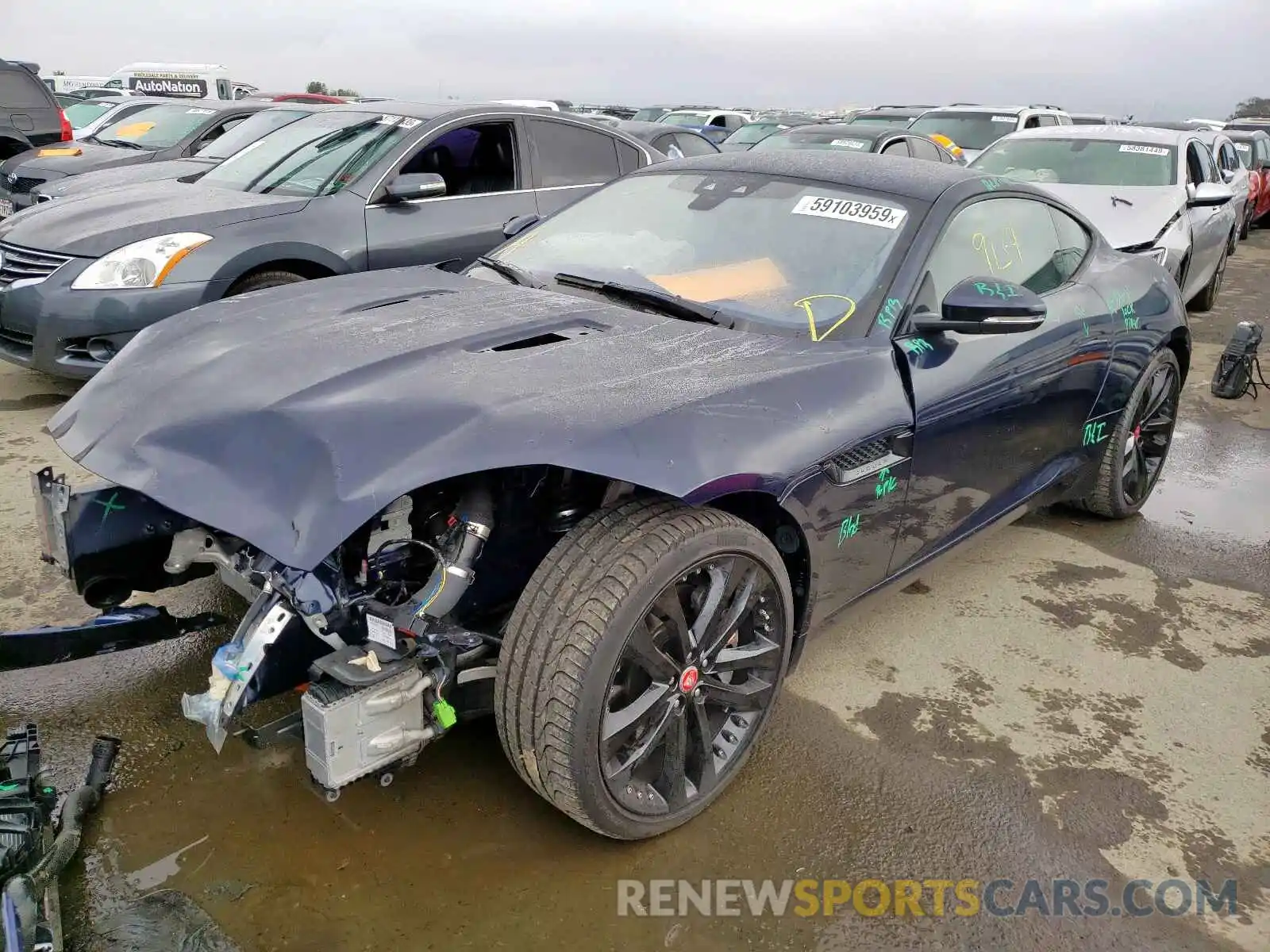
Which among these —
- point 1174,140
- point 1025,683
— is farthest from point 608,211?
point 1174,140

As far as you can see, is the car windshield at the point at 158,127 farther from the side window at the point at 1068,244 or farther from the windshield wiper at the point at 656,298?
the side window at the point at 1068,244

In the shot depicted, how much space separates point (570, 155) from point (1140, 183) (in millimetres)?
4462

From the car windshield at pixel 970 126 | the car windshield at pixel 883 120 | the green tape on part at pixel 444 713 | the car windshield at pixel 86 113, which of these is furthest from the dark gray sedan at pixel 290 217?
the car windshield at pixel 86 113

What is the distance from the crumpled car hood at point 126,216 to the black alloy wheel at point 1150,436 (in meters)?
4.08

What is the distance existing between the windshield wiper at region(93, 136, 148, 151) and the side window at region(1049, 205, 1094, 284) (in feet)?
28.0

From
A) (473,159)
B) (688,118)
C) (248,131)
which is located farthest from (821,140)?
(688,118)

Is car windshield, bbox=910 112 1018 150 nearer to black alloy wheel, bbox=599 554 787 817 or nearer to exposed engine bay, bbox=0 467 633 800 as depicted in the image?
black alloy wheel, bbox=599 554 787 817

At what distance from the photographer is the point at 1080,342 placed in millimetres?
3363

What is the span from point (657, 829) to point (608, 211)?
210cm

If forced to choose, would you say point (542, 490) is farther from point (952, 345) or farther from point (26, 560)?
point (26, 560)

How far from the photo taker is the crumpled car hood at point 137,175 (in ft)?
19.5

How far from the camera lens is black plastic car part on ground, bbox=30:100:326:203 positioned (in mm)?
6020

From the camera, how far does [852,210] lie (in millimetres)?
2953

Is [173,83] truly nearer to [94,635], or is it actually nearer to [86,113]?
[86,113]
